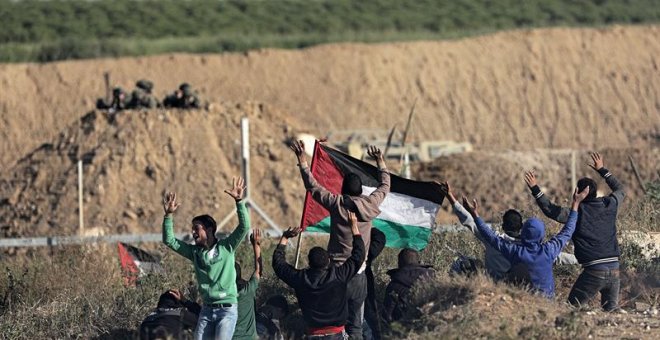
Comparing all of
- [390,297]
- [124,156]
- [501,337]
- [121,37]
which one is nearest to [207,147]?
[124,156]

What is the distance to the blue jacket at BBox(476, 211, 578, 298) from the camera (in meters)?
13.5

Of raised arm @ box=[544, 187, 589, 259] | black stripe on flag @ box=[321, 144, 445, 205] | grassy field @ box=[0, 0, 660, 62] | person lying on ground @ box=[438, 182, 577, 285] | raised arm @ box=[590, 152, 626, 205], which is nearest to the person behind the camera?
raised arm @ box=[544, 187, 589, 259]

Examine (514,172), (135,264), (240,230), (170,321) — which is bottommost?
(514,172)

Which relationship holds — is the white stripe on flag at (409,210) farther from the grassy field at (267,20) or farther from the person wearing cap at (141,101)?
the grassy field at (267,20)

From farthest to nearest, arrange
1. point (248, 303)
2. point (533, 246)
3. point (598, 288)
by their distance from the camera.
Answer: point (598, 288) < point (533, 246) < point (248, 303)

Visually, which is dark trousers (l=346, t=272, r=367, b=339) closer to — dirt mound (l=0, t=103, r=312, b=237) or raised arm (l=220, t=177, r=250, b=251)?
raised arm (l=220, t=177, r=250, b=251)

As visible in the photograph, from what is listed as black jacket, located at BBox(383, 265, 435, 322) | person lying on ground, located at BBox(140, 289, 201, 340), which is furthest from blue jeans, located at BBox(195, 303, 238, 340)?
black jacket, located at BBox(383, 265, 435, 322)

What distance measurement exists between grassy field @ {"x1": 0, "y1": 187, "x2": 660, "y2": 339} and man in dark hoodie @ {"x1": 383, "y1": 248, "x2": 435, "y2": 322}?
179 mm

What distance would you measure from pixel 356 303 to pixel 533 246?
1.64m

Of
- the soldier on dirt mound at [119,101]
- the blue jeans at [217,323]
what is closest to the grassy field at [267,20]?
the soldier on dirt mound at [119,101]

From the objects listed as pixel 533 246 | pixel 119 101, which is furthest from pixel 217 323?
pixel 119 101

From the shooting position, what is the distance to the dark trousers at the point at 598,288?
46.0ft

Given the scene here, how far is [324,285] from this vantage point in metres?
13.1

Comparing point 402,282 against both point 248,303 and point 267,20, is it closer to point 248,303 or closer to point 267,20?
point 248,303
